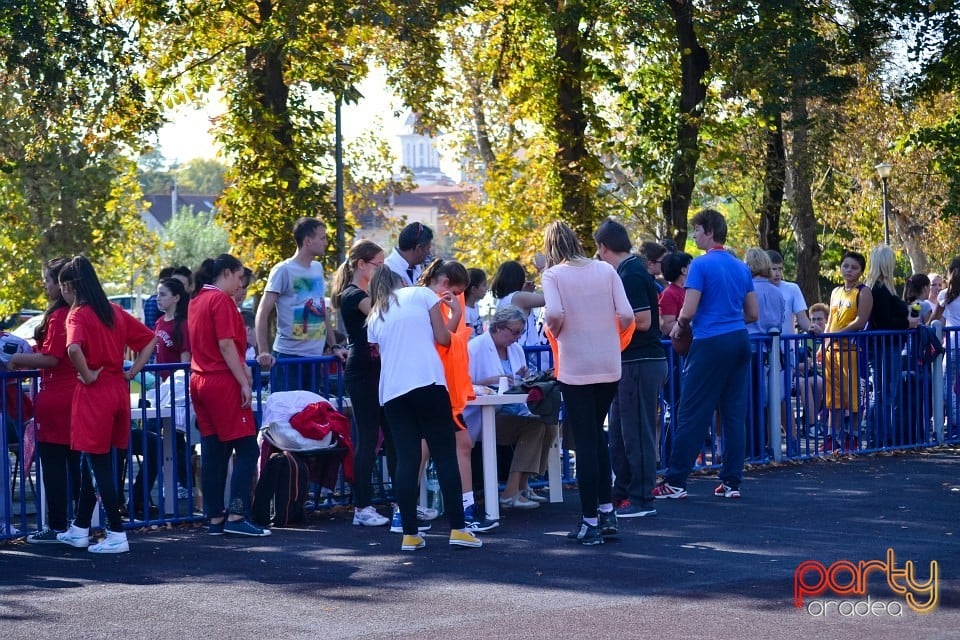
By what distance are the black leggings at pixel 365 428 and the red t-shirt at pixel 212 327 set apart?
0.80m

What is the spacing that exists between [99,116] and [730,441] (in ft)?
36.3

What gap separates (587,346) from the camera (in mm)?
8406

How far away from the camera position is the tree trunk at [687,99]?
20.3 m

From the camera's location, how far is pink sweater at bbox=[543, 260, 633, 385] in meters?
8.41

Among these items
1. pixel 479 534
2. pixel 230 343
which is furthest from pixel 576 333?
pixel 230 343

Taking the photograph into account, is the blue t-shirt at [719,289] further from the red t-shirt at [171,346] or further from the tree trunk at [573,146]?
the tree trunk at [573,146]

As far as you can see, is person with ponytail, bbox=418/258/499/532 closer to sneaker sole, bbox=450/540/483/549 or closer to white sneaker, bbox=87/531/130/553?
sneaker sole, bbox=450/540/483/549

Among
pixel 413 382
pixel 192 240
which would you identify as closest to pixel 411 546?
pixel 413 382

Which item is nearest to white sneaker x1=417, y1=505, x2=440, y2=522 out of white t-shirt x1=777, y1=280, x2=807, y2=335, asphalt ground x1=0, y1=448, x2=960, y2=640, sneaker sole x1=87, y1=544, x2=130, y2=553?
asphalt ground x1=0, y1=448, x2=960, y2=640

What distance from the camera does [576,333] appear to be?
27.7ft

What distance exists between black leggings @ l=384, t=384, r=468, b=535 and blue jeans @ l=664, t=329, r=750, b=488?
246 centimetres

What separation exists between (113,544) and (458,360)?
2.45m

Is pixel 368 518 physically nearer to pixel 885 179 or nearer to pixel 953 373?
pixel 953 373

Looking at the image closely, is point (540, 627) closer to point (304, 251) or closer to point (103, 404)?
point (103, 404)
